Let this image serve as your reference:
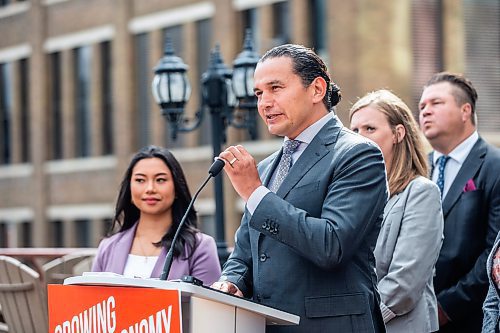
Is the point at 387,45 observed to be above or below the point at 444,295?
above

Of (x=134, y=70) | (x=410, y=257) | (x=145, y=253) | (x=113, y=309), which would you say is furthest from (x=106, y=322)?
(x=134, y=70)

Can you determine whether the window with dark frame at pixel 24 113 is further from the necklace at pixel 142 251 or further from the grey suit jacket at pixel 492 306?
the grey suit jacket at pixel 492 306

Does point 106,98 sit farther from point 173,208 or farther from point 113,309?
point 113,309

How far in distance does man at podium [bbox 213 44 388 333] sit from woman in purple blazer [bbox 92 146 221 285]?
1.92 metres

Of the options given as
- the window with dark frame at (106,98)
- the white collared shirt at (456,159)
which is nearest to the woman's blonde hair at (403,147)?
the white collared shirt at (456,159)

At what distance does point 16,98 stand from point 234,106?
20.1 metres

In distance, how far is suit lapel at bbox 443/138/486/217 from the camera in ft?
19.9

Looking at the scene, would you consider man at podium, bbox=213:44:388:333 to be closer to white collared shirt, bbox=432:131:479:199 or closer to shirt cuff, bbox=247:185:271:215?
shirt cuff, bbox=247:185:271:215

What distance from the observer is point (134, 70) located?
2717 centimetres

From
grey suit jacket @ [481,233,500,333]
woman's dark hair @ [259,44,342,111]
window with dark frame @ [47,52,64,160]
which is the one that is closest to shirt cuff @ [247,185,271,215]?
woman's dark hair @ [259,44,342,111]

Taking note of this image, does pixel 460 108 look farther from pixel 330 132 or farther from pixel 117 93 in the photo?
pixel 117 93

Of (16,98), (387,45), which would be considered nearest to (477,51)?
(387,45)

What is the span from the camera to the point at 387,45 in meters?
21.2

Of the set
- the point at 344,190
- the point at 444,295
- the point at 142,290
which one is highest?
the point at 344,190
